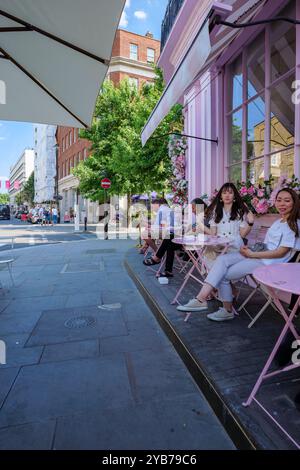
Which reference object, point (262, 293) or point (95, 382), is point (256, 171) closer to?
point (262, 293)

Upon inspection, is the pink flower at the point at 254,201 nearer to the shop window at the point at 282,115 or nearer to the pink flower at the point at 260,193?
the pink flower at the point at 260,193

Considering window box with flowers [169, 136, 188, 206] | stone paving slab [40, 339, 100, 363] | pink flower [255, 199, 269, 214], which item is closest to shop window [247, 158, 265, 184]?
pink flower [255, 199, 269, 214]

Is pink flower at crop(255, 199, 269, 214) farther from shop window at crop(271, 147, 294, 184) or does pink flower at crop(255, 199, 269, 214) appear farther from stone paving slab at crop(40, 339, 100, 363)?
stone paving slab at crop(40, 339, 100, 363)

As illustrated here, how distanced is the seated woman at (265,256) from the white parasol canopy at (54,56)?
2276mm

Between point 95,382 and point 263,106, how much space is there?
4.53 metres

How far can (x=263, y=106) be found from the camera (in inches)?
189

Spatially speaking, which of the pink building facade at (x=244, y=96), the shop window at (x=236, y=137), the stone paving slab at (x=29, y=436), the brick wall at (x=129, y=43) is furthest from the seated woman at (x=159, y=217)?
the brick wall at (x=129, y=43)

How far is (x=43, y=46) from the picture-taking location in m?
3.25

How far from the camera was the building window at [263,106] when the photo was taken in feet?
13.9

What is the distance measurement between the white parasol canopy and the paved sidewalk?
267 cm

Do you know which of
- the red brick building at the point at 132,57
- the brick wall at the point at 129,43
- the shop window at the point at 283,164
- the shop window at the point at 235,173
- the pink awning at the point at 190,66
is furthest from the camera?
the brick wall at the point at 129,43
